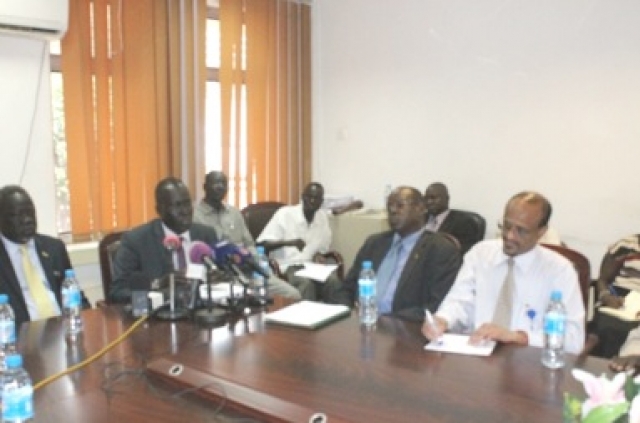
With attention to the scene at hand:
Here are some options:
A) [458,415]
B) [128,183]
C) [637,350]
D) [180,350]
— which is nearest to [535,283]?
[637,350]

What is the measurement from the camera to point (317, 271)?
14.2ft

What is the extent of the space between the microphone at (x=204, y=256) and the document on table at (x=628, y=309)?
2198 millimetres

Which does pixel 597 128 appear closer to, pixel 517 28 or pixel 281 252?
pixel 517 28

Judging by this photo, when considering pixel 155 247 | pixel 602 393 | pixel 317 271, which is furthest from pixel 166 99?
pixel 602 393

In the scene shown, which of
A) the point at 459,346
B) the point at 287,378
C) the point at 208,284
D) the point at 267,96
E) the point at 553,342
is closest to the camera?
the point at 287,378

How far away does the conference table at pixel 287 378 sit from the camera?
1.62m

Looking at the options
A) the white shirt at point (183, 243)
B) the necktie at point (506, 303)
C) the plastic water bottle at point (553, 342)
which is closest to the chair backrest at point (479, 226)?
the necktie at point (506, 303)

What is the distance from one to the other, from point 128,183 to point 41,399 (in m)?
3.03

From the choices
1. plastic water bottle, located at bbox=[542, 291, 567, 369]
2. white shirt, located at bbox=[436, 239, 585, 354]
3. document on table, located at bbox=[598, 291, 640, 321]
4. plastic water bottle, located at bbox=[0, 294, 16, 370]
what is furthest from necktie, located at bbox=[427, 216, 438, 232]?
plastic water bottle, located at bbox=[0, 294, 16, 370]

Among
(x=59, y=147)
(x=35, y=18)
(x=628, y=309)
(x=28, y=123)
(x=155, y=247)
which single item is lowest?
(x=628, y=309)

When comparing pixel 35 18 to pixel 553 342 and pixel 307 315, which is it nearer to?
pixel 307 315

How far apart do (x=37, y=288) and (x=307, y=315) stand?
1.35 m

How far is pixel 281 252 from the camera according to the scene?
4875 millimetres

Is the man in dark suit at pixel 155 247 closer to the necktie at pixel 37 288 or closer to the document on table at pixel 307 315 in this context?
the necktie at pixel 37 288
